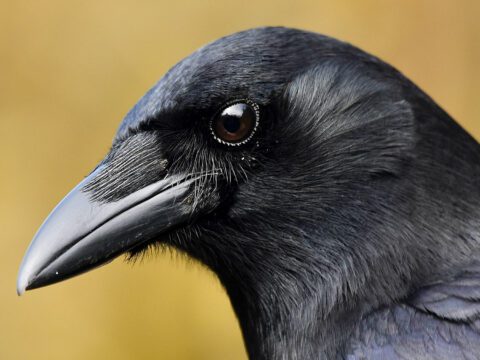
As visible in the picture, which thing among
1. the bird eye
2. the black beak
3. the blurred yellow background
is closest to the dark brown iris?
the bird eye

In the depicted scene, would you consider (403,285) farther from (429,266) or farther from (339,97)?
(339,97)

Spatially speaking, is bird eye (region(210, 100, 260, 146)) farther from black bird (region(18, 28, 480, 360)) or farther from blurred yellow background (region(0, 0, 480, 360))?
blurred yellow background (region(0, 0, 480, 360))

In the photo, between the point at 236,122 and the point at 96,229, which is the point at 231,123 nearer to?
the point at 236,122

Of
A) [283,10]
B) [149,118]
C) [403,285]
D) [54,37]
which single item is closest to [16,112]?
[54,37]

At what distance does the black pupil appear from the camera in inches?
161

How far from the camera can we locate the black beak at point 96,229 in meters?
4.12

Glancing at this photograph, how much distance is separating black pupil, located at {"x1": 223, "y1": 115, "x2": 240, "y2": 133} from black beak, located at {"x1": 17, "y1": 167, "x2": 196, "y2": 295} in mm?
259

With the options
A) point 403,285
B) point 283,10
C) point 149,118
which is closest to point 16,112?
point 283,10

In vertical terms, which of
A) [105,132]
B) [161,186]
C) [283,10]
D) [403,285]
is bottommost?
[403,285]

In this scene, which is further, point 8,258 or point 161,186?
point 8,258

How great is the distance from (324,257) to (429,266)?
1.30ft

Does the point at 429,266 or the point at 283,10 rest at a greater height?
the point at 283,10

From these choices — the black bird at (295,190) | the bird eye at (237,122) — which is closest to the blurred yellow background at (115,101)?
the black bird at (295,190)

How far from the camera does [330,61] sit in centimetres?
427
